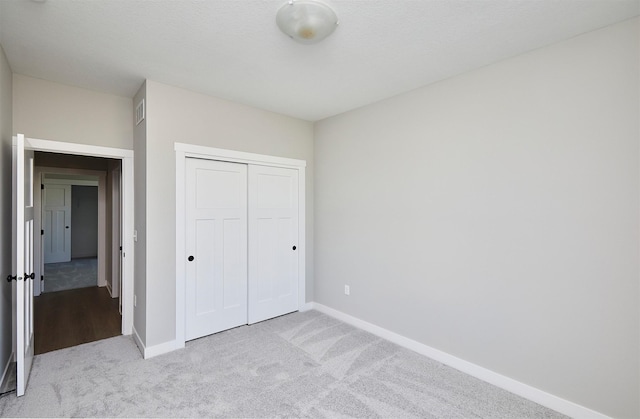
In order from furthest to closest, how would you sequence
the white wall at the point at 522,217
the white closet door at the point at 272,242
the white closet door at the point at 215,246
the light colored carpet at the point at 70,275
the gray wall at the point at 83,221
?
1. the gray wall at the point at 83,221
2. the light colored carpet at the point at 70,275
3. the white closet door at the point at 272,242
4. the white closet door at the point at 215,246
5. the white wall at the point at 522,217

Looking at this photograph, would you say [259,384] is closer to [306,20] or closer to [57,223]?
[306,20]

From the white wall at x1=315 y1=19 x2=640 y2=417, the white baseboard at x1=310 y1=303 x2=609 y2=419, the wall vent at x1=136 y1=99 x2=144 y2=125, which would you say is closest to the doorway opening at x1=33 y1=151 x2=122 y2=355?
the wall vent at x1=136 y1=99 x2=144 y2=125

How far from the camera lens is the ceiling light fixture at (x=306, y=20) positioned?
175 cm

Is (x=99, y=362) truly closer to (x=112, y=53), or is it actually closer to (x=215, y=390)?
(x=215, y=390)

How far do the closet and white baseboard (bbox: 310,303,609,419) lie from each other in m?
1.19

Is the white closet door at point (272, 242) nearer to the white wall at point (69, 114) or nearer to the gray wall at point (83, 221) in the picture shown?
the white wall at point (69, 114)

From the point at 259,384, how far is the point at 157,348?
1196 millimetres

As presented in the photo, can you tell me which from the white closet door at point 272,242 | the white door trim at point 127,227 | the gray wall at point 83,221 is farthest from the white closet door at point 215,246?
the gray wall at point 83,221

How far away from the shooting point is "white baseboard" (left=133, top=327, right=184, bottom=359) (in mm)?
2824

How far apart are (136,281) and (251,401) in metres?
1.89

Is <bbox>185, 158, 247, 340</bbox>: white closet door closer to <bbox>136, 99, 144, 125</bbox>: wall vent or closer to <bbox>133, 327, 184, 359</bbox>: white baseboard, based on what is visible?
<bbox>133, 327, 184, 359</bbox>: white baseboard

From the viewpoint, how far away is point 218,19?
192cm

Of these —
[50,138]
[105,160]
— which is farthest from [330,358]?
[105,160]

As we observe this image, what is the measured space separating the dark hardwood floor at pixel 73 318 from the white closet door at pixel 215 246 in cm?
109
